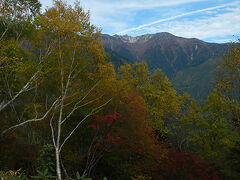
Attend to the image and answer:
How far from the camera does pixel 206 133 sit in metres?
25.7

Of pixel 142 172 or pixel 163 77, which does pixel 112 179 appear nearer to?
pixel 142 172

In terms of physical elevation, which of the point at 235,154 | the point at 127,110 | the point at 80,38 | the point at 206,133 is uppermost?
the point at 80,38

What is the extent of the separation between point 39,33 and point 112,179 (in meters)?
12.6

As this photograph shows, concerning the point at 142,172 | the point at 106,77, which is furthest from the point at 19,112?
the point at 142,172

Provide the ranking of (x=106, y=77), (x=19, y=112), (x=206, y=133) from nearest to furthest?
1. (x=106, y=77)
2. (x=19, y=112)
3. (x=206, y=133)

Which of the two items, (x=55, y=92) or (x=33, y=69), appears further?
(x=55, y=92)

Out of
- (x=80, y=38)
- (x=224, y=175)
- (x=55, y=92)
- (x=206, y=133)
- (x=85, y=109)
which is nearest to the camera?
(x=224, y=175)

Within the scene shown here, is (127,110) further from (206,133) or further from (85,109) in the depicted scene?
(206,133)

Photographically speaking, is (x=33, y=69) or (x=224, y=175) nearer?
(x=224, y=175)

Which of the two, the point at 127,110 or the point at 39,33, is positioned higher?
the point at 39,33

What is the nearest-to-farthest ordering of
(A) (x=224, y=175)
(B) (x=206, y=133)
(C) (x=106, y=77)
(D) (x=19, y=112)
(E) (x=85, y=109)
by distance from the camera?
(A) (x=224, y=175), (E) (x=85, y=109), (C) (x=106, y=77), (D) (x=19, y=112), (B) (x=206, y=133)

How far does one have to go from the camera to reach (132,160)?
13.3 metres

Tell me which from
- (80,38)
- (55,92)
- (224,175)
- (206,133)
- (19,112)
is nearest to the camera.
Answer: (224,175)

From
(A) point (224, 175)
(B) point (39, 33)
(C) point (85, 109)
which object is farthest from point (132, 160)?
(B) point (39, 33)
